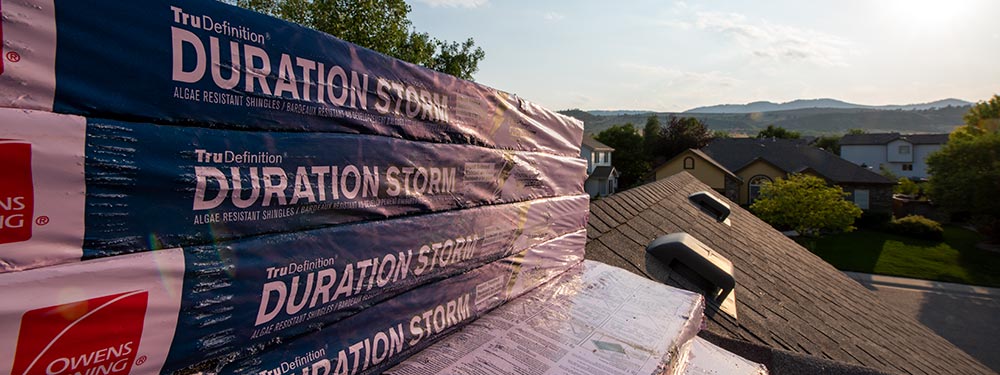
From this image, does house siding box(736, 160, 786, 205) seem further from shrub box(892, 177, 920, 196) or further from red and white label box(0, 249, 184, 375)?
red and white label box(0, 249, 184, 375)

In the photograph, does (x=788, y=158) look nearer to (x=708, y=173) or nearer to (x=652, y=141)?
(x=708, y=173)

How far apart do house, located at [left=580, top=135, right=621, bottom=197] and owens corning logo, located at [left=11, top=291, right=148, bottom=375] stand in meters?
42.1

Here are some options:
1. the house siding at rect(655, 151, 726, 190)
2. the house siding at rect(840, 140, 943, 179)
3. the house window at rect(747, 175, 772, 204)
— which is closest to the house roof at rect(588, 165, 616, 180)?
the house siding at rect(655, 151, 726, 190)

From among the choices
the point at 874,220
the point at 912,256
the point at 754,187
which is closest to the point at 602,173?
the point at 754,187

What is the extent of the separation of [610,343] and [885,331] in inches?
249

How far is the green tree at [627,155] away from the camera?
5100 cm

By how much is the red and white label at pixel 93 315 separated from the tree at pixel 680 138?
53.6 m

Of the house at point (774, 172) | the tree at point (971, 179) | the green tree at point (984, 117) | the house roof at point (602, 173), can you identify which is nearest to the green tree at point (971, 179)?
the tree at point (971, 179)

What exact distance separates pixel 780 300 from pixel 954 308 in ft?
58.7

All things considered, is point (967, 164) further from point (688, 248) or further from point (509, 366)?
point (509, 366)

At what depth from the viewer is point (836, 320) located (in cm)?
605

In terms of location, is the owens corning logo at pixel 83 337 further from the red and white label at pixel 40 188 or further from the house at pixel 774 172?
the house at pixel 774 172

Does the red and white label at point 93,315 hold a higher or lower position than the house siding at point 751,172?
higher

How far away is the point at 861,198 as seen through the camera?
35.5 metres
